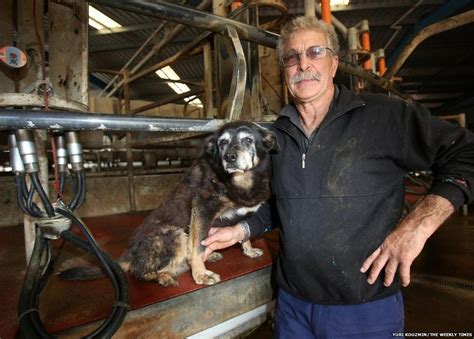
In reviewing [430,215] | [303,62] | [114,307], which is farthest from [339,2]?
[114,307]

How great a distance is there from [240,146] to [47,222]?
123 cm

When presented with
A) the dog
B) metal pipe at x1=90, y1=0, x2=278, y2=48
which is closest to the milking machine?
the dog

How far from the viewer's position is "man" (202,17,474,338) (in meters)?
1.29

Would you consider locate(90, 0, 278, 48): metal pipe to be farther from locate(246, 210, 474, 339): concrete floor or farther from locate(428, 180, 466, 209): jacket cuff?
locate(246, 210, 474, 339): concrete floor

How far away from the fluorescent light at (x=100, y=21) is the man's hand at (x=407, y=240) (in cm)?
934

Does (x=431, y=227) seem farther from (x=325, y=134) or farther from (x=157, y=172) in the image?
A: (x=157, y=172)

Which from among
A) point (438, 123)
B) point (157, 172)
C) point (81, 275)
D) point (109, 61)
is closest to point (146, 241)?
point (81, 275)

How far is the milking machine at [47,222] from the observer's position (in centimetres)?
103

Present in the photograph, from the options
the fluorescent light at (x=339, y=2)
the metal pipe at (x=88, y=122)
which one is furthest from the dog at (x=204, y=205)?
the fluorescent light at (x=339, y=2)

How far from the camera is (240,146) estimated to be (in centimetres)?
197

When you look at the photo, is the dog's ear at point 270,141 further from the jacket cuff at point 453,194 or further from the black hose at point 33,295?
the black hose at point 33,295

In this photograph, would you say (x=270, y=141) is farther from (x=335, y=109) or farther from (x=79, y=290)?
(x=79, y=290)

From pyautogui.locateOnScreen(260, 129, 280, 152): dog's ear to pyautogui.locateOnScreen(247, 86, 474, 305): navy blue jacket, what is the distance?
198 mm

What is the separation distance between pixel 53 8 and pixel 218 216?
1.58 m
